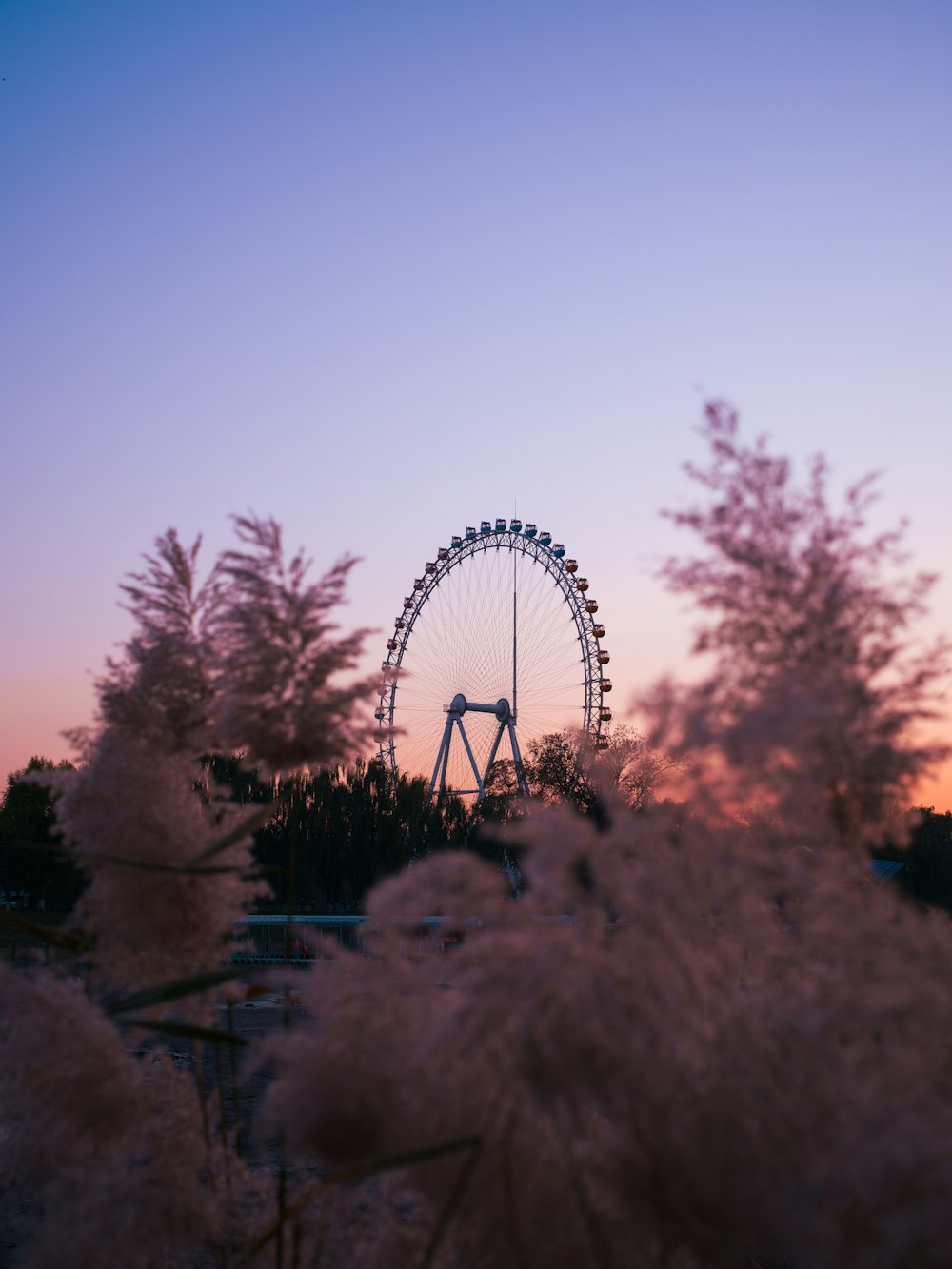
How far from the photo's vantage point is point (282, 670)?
297 cm

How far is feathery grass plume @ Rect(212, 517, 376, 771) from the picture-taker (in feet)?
9.72

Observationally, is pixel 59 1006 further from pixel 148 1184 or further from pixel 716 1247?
pixel 716 1247

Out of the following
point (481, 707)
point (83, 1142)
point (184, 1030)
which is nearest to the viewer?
point (184, 1030)

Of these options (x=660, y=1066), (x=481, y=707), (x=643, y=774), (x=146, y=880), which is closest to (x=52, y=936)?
(x=146, y=880)

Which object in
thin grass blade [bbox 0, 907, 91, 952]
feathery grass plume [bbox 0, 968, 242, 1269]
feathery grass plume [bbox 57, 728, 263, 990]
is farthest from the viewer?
feathery grass plume [bbox 57, 728, 263, 990]

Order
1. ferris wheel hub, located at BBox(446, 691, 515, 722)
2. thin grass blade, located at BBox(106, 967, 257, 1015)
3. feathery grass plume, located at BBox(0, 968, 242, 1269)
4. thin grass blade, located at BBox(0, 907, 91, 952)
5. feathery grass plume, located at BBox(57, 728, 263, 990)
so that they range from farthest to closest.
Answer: ferris wheel hub, located at BBox(446, 691, 515, 722) < feathery grass plume, located at BBox(57, 728, 263, 990) < feathery grass plume, located at BBox(0, 968, 242, 1269) < thin grass blade, located at BBox(0, 907, 91, 952) < thin grass blade, located at BBox(106, 967, 257, 1015)

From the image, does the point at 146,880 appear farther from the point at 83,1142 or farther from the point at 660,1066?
the point at 660,1066

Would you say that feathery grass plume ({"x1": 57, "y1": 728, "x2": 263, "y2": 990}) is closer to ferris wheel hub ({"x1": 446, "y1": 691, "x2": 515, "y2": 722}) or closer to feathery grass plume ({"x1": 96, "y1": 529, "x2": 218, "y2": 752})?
feathery grass plume ({"x1": 96, "y1": 529, "x2": 218, "y2": 752})

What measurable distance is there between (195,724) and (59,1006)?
37.0 inches

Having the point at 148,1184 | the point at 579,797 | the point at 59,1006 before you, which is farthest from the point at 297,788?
the point at 579,797

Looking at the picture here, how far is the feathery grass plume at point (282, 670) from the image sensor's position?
9.72 ft

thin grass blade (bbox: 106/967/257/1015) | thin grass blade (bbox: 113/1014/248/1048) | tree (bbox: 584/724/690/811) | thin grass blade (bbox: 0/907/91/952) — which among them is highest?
tree (bbox: 584/724/690/811)

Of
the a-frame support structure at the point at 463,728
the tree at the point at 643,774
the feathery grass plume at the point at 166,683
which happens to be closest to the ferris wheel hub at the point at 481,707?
the a-frame support structure at the point at 463,728

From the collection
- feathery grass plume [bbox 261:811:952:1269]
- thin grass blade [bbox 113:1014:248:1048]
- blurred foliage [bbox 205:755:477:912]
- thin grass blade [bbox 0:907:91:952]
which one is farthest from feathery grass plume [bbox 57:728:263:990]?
blurred foliage [bbox 205:755:477:912]
